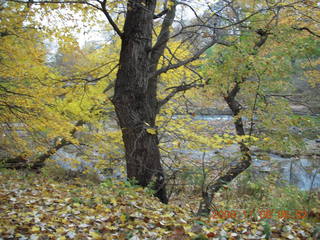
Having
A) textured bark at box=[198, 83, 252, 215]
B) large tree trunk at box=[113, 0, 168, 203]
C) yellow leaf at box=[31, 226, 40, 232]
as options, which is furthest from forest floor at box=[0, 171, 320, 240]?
large tree trunk at box=[113, 0, 168, 203]

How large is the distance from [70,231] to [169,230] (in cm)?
105

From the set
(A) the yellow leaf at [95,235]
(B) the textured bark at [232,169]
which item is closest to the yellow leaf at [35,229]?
(A) the yellow leaf at [95,235]

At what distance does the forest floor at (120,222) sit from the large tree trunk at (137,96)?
1.07 meters

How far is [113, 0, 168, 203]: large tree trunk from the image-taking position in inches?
187

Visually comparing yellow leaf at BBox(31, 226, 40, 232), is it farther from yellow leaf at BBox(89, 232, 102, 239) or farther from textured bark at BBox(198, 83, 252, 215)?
textured bark at BBox(198, 83, 252, 215)

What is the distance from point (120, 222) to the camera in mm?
3131

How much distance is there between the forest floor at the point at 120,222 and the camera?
2.78 meters

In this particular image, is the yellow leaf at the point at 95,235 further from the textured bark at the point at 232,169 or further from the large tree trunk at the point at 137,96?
the large tree trunk at the point at 137,96

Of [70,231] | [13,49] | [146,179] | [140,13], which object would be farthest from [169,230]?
[13,49]

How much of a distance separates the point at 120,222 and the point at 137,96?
2.34m

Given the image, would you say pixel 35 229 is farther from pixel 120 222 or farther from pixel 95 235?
pixel 120 222

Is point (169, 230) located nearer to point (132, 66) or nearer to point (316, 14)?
point (132, 66)

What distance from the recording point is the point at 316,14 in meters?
6.34

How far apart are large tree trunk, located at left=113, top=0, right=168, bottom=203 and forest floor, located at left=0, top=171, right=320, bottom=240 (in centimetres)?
107
